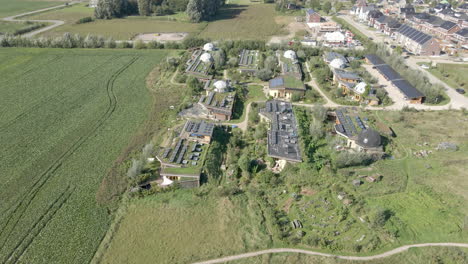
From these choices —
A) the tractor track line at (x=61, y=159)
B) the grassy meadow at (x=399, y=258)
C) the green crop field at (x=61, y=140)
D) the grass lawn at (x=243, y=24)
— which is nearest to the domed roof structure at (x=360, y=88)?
the grassy meadow at (x=399, y=258)

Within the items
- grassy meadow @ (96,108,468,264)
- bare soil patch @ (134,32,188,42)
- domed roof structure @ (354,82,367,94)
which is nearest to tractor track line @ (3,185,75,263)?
grassy meadow @ (96,108,468,264)

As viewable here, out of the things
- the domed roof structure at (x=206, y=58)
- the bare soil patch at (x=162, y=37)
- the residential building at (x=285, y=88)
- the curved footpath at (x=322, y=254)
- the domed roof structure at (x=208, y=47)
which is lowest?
the curved footpath at (x=322, y=254)

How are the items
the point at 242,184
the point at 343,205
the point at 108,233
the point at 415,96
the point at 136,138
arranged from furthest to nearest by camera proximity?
the point at 415,96 → the point at 136,138 → the point at 242,184 → the point at 343,205 → the point at 108,233

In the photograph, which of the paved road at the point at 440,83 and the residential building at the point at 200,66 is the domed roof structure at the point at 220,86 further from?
the paved road at the point at 440,83

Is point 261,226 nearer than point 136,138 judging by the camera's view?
Yes

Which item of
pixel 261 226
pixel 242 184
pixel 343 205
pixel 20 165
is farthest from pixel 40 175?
pixel 343 205

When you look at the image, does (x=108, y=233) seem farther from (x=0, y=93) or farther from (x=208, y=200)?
(x=0, y=93)
